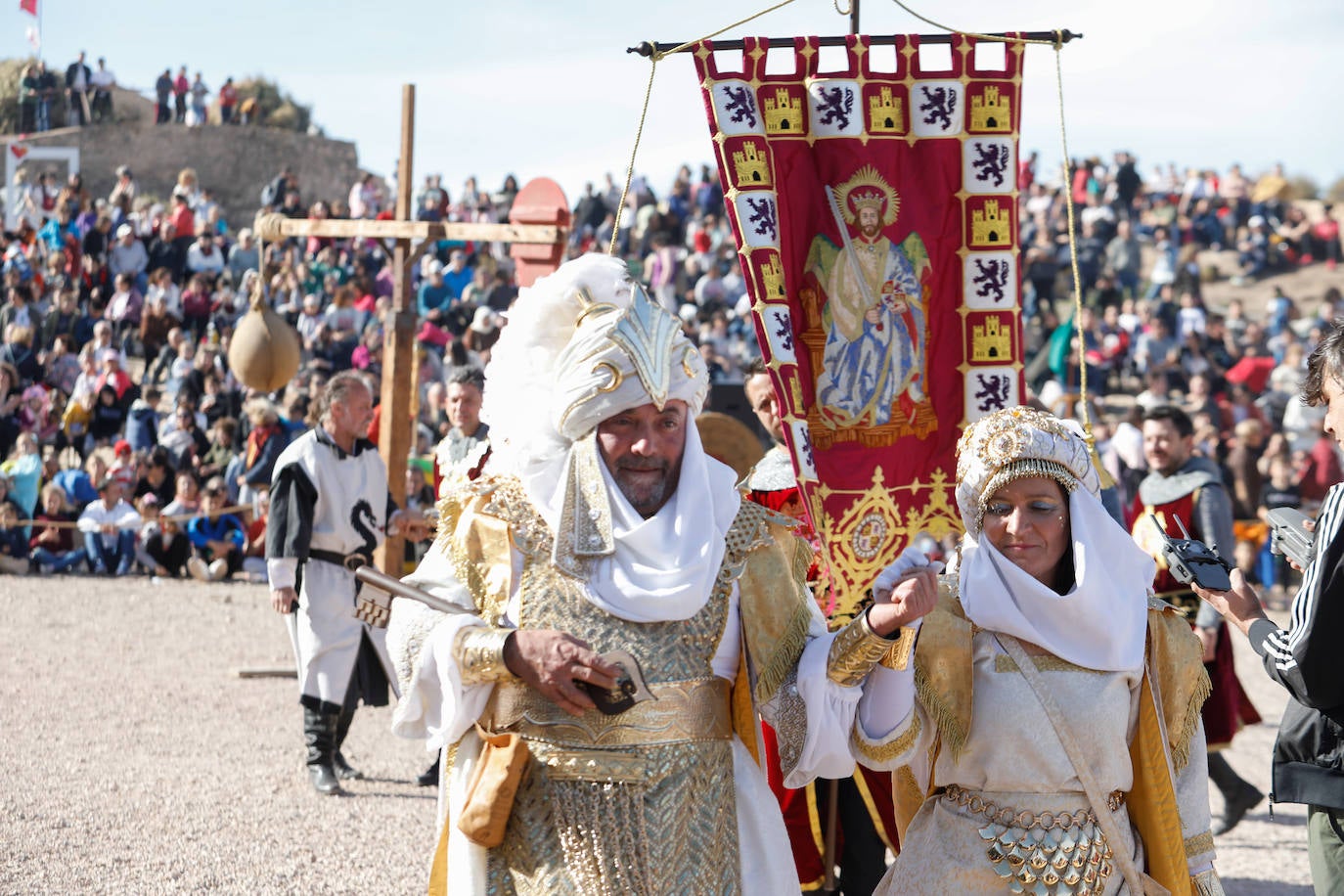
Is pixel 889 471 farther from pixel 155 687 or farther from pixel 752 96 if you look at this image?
pixel 155 687

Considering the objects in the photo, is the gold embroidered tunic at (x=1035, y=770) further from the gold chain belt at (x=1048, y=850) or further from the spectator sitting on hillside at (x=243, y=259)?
the spectator sitting on hillside at (x=243, y=259)

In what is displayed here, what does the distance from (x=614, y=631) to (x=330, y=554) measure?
16.1 ft

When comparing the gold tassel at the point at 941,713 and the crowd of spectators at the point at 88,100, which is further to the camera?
the crowd of spectators at the point at 88,100

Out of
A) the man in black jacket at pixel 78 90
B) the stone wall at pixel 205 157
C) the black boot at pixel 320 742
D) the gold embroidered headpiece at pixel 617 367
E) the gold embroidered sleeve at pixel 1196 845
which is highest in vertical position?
the man in black jacket at pixel 78 90

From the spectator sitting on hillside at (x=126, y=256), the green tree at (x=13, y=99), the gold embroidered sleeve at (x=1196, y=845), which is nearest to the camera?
the gold embroidered sleeve at (x=1196, y=845)

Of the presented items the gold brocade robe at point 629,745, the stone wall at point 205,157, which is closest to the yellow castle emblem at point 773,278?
the gold brocade robe at point 629,745

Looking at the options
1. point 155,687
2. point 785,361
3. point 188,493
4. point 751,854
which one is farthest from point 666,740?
point 188,493

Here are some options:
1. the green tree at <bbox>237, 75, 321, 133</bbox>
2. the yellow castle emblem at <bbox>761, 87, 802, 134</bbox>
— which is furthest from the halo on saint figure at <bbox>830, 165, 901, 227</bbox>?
the green tree at <bbox>237, 75, 321, 133</bbox>

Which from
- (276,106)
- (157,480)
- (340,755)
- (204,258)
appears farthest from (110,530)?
(276,106)

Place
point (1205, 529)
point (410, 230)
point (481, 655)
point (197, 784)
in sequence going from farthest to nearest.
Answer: point (410, 230), point (197, 784), point (1205, 529), point (481, 655)

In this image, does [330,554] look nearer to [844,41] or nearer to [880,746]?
[844,41]

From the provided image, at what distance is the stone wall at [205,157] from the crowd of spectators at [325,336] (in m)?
7.24

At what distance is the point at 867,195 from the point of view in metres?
5.67

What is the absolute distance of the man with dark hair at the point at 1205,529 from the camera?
708 centimetres
